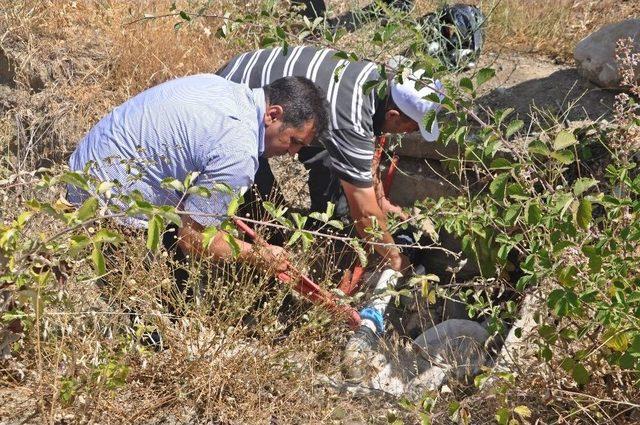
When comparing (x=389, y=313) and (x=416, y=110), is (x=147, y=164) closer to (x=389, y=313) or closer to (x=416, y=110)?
(x=416, y=110)

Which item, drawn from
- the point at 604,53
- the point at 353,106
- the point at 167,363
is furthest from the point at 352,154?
the point at 604,53

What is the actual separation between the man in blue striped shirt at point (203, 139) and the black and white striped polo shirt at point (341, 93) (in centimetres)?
33

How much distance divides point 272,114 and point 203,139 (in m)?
0.36

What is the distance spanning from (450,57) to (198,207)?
2.64m

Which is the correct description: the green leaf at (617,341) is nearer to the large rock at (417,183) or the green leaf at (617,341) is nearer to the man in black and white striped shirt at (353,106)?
the man in black and white striped shirt at (353,106)

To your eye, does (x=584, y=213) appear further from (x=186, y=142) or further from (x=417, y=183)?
(x=417, y=183)

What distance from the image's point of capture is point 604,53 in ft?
17.6

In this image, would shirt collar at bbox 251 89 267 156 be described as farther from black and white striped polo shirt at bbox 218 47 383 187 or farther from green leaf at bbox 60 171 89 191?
green leaf at bbox 60 171 89 191

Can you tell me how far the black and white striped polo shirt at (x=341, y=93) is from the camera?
14.0 feet

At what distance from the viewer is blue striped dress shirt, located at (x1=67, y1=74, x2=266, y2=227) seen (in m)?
3.60

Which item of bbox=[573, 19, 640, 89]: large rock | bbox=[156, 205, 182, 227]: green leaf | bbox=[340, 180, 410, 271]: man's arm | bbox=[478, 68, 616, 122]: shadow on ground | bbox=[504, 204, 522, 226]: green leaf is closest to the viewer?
bbox=[156, 205, 182, 227]: green leaf

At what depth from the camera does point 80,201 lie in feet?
12.3

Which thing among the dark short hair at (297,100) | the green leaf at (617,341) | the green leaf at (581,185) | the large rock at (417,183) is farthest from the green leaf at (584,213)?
the large rock at (417,183)

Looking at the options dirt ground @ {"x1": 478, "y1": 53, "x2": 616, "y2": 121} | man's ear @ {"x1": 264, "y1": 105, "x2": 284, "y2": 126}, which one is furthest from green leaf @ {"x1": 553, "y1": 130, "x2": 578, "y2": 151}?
dirt ground @ {"x1": 478, "y1": 53, "x2": 616, "y2": 121}
